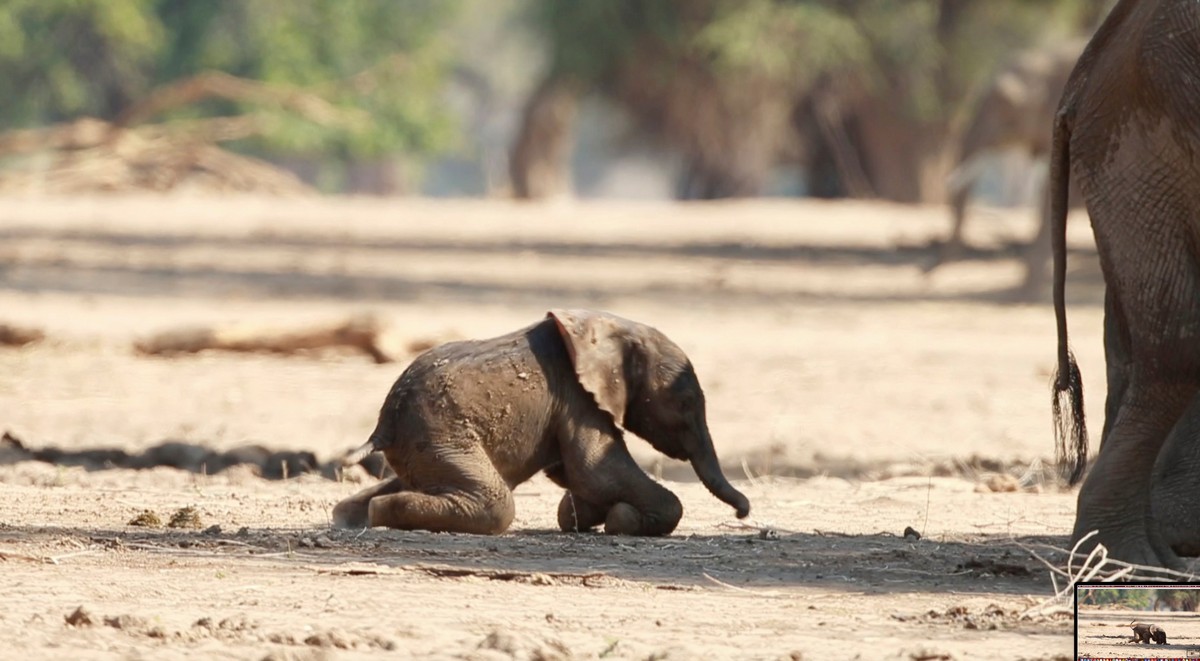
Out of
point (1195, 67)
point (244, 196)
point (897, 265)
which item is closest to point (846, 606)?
point (1195, 67)

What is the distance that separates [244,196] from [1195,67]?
86.2ft

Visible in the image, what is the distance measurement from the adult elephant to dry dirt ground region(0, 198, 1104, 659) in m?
0.67

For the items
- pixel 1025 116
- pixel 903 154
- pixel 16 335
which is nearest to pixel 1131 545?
pixel 16 335

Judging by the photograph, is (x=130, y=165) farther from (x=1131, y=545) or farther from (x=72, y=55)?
(x=1131, y=545)

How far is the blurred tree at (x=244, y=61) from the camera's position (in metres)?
42.9

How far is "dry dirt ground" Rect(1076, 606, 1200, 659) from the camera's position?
4090 millimetres

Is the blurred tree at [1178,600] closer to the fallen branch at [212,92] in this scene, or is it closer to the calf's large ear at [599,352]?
the calf's large ear at [599,352]

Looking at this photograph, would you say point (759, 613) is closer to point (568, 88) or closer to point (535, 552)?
point (535, 552)

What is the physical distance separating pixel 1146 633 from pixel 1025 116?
503 inches

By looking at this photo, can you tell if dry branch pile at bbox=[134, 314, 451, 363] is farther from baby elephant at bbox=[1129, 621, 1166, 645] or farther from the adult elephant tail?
baby elephant at bbox=[1129, 621, 1166, 645]

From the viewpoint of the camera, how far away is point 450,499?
595 centimetres

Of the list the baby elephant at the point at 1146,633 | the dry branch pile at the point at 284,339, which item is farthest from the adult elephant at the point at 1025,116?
the baby elephant at the point at 1146,633

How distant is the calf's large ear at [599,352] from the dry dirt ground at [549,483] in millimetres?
435

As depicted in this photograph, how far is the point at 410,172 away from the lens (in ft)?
217
